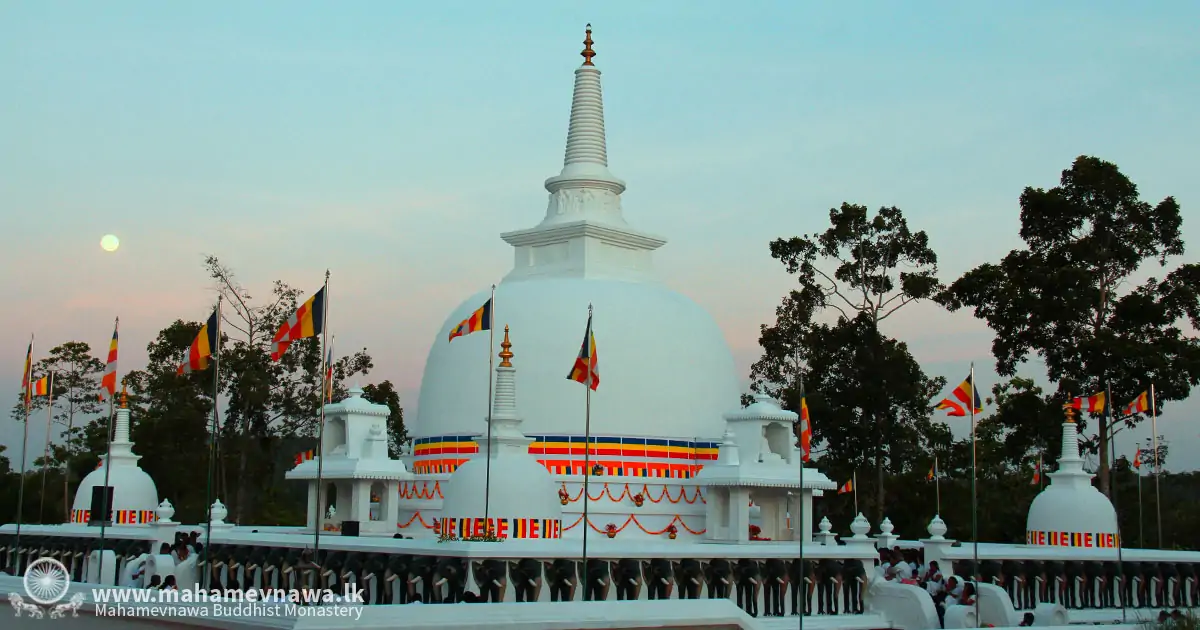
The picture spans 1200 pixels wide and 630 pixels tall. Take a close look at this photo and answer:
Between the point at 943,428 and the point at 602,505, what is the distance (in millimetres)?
24776

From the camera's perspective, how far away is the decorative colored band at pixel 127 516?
42.5 meters

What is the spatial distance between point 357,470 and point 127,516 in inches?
375

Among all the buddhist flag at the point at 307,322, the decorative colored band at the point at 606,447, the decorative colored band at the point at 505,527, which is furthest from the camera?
the decorative colored band at the point at 606,447

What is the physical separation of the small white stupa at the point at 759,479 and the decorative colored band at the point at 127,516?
18.3 m

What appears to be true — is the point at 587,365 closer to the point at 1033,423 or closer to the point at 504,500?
the point at 504,500

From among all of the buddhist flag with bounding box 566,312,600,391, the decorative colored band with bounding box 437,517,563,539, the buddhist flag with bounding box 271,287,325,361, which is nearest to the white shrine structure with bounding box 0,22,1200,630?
the decorative colored band with bounding box 437,517,563,539

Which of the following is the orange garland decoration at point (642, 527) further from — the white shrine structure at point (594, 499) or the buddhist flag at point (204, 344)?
the buddhist flag at point (204, 344)

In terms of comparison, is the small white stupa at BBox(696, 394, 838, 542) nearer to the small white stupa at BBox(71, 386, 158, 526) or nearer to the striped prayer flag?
the striped prayer flag

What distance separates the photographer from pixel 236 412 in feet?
202

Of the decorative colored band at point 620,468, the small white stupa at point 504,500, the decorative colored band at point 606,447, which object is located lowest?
the small white stupa at point 504,500

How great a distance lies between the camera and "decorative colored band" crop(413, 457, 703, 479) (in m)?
38.2

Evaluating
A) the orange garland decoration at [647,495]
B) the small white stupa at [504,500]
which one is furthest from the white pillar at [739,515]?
the small white stupa at [504,500]

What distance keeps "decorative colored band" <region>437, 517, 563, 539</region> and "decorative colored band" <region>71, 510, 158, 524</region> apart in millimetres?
14441

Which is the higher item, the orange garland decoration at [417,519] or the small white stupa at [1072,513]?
the small white stupa at [1072,513]
